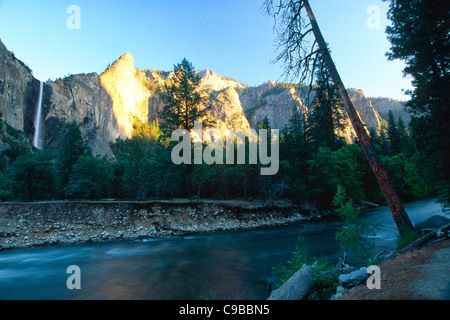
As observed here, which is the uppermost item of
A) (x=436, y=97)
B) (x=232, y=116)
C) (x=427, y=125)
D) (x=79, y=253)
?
(x=232, y=116)

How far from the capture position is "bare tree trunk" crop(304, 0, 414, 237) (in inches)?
237

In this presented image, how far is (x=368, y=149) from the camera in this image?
6207mm

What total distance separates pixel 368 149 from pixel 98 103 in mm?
103381

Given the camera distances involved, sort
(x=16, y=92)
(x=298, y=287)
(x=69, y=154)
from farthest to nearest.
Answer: (x=16, y=92) → (x=69, y=154) → (x=298, y=287)

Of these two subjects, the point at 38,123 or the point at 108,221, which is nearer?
the point at 108,221

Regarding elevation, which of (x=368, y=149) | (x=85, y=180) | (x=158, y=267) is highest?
(x=368, y=149)

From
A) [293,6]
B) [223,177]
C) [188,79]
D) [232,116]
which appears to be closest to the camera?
[293,6]

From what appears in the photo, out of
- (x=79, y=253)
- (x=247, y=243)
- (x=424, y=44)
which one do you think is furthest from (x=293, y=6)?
(x=79, y=253)

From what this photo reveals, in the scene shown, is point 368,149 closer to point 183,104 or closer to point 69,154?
point 183,104

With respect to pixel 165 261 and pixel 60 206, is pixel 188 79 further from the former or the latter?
pixel 165 261

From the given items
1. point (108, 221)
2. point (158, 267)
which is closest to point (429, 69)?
point (158, 267)

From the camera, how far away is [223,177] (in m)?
35.3
